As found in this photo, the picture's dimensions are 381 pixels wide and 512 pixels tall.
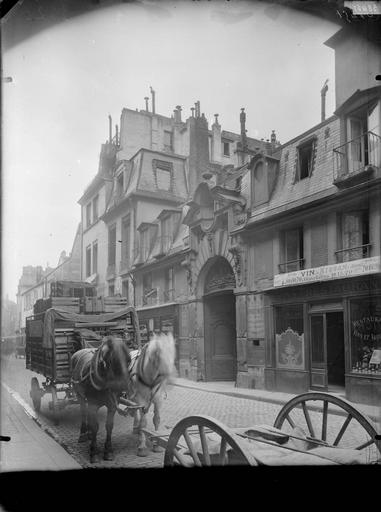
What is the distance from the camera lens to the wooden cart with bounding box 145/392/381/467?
9.09ft

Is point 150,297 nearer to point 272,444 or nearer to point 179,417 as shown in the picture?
point 179,417

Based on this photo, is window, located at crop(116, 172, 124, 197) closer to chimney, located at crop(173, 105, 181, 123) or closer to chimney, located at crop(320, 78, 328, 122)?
chimney, located at crop(173, 105, 181, 123)

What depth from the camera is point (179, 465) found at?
3.10 meters

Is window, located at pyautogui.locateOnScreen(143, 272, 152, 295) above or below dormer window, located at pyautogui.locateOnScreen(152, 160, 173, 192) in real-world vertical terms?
below

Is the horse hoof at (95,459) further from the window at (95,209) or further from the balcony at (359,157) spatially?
the balcony at (359,157)

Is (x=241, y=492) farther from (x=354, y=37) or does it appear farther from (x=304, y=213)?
(x=354, y=37)

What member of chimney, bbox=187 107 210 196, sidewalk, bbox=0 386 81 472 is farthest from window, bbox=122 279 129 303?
sidewalk, bbox=0 386 81 472

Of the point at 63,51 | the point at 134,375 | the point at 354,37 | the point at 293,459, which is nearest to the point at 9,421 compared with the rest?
the point at 134,375

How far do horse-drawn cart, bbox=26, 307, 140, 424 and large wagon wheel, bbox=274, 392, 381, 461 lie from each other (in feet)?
5.71

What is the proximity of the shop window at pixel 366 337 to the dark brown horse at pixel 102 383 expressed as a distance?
2.30 meters

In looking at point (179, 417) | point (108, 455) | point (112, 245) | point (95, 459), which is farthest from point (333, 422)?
point (112, 245)

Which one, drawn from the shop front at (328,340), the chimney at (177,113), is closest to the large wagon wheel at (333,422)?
the shop front at (328,340)

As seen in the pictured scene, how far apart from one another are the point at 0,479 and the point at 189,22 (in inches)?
163

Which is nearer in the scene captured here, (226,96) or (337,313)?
(226,96)
